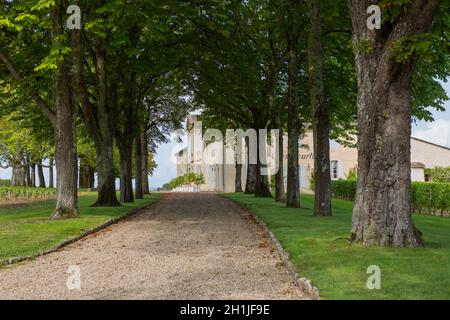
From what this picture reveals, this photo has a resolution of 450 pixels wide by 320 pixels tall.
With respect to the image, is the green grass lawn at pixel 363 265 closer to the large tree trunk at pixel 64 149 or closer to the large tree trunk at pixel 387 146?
the large tree trunk at pixel 387 146

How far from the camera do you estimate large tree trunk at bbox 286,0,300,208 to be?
71.5ft

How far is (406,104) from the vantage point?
10633 mm

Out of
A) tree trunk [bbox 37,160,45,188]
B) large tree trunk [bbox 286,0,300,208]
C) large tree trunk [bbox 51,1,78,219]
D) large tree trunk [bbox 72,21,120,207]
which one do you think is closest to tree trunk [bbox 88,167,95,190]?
tree trunk [bbox 37,160,45,188]

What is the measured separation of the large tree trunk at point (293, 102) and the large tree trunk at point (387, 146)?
1120 cm

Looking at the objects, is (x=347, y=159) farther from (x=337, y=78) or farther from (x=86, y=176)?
(x=86, y=176)

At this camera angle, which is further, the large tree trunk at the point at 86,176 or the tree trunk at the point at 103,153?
the large tree trunk at the point at 86,176

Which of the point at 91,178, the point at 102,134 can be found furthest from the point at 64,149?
the point at 91,178

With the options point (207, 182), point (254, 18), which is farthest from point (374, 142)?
point (207, 182)

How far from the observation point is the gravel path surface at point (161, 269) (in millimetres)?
7562

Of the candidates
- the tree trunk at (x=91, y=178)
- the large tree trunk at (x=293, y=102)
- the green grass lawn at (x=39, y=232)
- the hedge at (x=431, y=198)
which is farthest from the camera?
the tree trunk at (x=91, y=178)

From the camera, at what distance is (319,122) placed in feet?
57.4

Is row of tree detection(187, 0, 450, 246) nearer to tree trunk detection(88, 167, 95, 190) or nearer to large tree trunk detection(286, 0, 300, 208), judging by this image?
large tree trunk detection(286, 0, 300, 208)

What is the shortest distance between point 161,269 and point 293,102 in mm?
14276

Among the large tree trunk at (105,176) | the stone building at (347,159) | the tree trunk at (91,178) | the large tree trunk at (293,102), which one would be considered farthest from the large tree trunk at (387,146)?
the tree trunk at (91,178)
